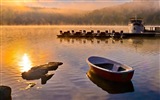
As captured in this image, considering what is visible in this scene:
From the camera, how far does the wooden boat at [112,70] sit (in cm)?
2836

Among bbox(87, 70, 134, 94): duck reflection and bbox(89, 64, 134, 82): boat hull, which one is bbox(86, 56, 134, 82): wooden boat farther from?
bbox(87, 70, 134, 94): duck reflection

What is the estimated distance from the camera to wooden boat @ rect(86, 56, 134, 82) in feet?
93.0

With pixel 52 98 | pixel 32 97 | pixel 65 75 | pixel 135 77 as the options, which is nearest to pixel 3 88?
pixel 32 97

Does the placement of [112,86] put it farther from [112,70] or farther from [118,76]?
[112,70]

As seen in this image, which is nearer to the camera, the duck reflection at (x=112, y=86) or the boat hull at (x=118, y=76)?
the duck reflection at (x=112, y=86)

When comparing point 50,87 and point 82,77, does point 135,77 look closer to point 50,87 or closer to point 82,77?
point 82,77

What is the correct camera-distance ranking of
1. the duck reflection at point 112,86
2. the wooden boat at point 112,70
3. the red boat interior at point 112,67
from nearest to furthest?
the duck reflection at point 112,86, the wooden boat at point 112,70, the red boat interior at point 112,67

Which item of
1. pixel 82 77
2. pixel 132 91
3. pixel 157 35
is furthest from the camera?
pixel 157 35

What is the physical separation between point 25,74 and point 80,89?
9.31 metres

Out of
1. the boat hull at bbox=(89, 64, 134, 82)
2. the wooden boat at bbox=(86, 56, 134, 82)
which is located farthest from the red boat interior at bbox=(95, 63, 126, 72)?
the boat hull at bbox=(89, 64, 134, 82)

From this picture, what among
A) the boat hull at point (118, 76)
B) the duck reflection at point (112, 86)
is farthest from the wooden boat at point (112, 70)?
the duck reflection at point (112, 86)

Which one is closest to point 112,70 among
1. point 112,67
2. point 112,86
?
point 112,67

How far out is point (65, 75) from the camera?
3450cm

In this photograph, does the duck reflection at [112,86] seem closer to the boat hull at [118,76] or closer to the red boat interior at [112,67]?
the boat hull at [118,76]
